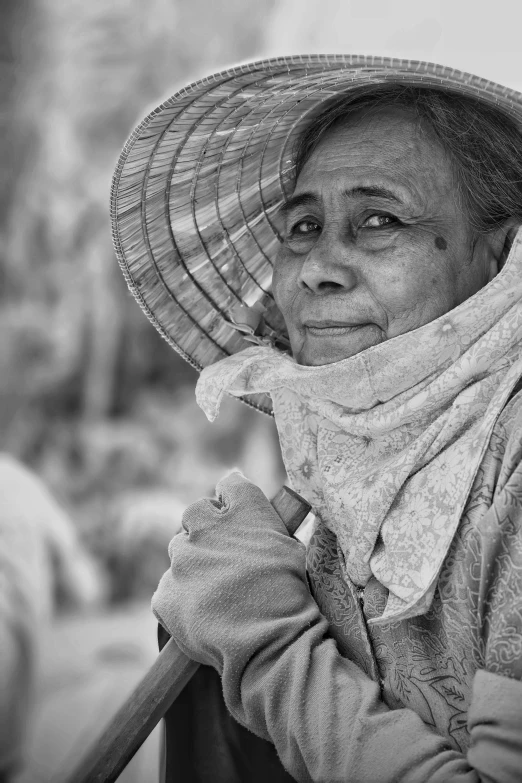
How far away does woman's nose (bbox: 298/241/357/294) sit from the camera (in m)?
1.33

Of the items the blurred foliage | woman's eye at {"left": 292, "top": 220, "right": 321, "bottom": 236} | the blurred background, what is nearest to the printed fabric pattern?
woman's eye at {"left": 292, "top": 220, "right": 321, "bottom": 236}

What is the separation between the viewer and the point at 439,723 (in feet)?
3.60

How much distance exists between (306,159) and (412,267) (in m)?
0.42

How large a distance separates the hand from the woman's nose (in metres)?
0.42

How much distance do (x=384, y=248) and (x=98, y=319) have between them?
3065 mm

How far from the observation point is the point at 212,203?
5.72ft

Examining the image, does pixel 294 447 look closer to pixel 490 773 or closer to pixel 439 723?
pixel 439 723

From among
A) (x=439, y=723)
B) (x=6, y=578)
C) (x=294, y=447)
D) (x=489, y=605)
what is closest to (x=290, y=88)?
(x=294, y=447)

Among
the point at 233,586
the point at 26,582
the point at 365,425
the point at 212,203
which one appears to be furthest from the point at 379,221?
the point at 26,582

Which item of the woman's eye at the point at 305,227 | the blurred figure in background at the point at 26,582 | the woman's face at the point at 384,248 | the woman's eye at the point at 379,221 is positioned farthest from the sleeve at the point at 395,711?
the blurred figure in background at the point at 26,582

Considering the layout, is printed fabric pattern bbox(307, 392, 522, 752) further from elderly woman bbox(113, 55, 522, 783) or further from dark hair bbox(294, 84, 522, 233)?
dark hair bbox(294, 84, 522, 233)

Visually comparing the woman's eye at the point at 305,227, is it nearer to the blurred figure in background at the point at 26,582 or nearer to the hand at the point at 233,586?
the hand at the point at 233,586

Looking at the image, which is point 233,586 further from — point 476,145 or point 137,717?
point 476,145

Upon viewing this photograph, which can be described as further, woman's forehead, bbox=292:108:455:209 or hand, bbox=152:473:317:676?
woman's forehead, bbox=292:108:455:209
